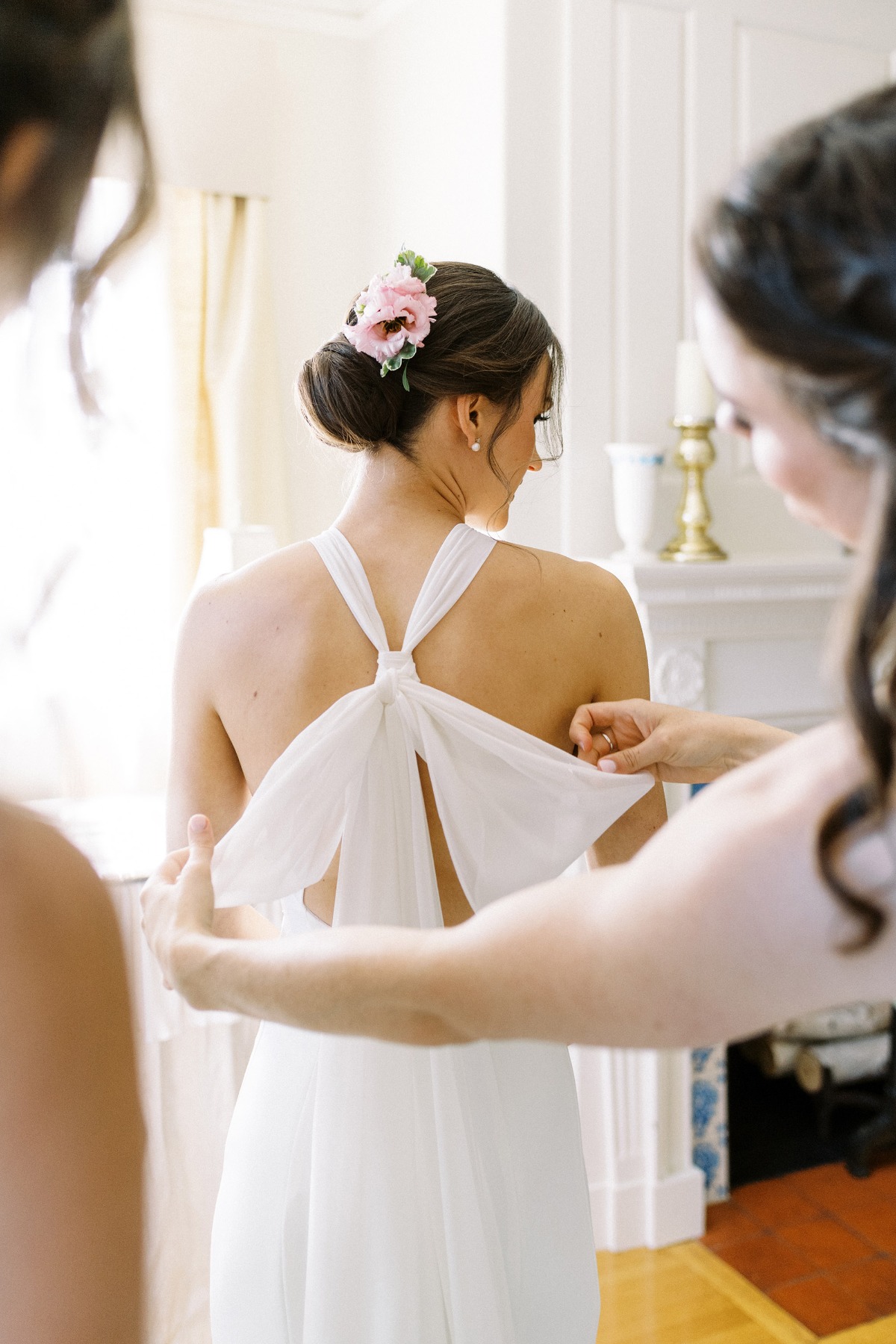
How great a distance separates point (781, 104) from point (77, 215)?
3003 millimetres

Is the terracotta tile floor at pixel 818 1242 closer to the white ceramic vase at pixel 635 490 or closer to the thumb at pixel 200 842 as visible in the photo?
the white ceramic vase at pixel 635 490

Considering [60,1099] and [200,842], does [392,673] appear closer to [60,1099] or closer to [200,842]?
[200,842]

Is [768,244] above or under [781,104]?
under

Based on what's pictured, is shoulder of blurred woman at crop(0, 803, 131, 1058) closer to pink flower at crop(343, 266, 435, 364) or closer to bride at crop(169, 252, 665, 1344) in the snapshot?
bride at crop(169, 252, 665, 1344)

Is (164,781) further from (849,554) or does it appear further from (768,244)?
(768,244)

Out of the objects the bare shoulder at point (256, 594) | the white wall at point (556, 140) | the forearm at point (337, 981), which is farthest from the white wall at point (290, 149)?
the forearm at point (337, 981)

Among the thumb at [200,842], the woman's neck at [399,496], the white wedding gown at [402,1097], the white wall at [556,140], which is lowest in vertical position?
the white wedding gown at [402,1097]

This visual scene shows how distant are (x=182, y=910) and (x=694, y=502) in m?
2.05

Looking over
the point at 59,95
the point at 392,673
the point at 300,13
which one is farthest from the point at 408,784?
the point at 300,13

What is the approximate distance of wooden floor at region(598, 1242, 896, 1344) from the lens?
2.43 metres

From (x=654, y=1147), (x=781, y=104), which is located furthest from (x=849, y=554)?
(x=654, y=1147)

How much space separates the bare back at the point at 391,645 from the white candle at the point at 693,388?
1.31 meters

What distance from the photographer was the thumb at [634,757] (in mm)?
1499

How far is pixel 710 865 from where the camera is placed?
0.65 m
